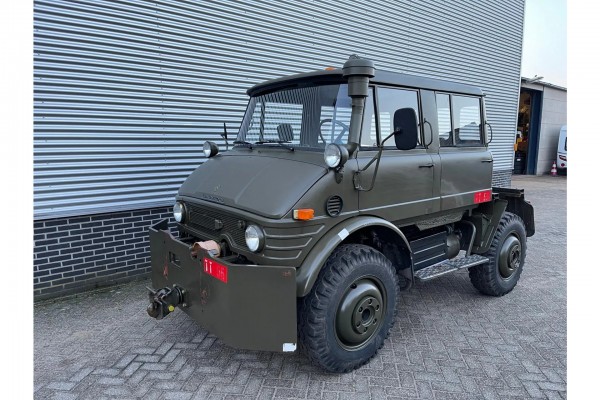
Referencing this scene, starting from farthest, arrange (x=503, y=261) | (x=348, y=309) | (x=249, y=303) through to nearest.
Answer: (x=503, y=261) → (x=348, y=309) → (x=249, y=303)

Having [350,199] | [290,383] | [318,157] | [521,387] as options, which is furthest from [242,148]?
[521,387]

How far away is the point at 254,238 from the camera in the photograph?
2.89 meters

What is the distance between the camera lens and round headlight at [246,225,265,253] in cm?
288

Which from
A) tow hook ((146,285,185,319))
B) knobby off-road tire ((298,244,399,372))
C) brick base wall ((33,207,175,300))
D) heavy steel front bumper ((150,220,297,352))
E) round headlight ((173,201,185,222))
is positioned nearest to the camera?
heavy steel front bumper ((150,220,297,352))

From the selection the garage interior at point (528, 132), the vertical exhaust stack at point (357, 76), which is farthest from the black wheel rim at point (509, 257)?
the garage interior at point (528, 132)

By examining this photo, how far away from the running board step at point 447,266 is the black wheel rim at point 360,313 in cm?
68

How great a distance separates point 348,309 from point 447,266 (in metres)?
1.60

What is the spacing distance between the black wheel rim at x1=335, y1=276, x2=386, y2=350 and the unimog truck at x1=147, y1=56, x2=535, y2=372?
1 centimetres

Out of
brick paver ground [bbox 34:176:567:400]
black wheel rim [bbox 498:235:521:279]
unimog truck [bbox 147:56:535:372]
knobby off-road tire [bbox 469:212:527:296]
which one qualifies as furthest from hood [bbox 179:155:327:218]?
black wheel rim [bbox 498:235:521:279]

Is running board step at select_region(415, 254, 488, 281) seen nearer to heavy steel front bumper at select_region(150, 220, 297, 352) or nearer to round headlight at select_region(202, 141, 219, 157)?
heavy steel front bumper at select_region(150, 220, 297, 352)

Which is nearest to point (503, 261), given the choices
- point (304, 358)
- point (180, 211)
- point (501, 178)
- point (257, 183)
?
point (304, 358)

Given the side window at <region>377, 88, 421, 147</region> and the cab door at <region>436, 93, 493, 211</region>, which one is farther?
the cab door at <region>436, 93, 493, 211</region>

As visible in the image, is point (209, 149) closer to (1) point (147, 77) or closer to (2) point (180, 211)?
(2) point (180, 211)

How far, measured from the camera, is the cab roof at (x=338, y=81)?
11.2 ft
